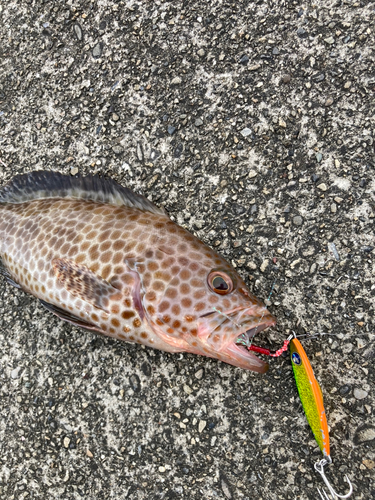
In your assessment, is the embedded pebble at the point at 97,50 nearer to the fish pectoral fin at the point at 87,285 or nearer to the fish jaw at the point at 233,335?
the fish pectoral fin at the point at 87,285

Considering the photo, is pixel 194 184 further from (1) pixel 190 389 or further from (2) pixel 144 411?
(2) pixel 144 411

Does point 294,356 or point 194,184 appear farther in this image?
point 194,184

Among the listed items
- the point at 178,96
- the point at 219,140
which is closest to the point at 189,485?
the point at 219,140

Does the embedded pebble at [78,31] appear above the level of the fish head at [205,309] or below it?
above

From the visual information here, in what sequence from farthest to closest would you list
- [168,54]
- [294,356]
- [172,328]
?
[168,54]
[294,356]
[172,328]

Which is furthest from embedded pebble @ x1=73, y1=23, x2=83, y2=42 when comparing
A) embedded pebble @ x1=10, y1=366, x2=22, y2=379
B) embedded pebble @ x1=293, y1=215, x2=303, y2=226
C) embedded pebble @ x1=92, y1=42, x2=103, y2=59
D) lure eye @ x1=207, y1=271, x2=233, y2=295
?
embedded pebble @ x1=10, y1=366, x2=22, y2=379

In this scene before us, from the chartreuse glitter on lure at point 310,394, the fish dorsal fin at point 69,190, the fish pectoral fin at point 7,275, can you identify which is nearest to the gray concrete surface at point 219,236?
the chartreuse glitter on lure at point 310,394

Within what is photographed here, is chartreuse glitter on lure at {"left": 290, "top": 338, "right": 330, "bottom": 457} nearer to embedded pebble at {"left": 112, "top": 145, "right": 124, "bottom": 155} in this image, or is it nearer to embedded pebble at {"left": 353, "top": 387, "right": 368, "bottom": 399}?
embedded pebble at {"left": 353, "top": 387, "right": 368, "bottom": 399}
